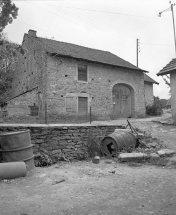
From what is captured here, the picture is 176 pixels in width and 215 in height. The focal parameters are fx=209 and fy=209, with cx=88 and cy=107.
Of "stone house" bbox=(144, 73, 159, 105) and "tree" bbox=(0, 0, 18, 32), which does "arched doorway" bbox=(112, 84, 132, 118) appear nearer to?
"stone house" bbox=(144, 73, 159, 105)

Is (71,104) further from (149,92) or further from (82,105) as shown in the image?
(149,92)

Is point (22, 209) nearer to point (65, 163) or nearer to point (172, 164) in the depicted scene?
point (65, 163)

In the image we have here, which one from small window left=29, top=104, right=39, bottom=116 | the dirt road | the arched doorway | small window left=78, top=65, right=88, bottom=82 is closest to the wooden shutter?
small window left=78, top=65, right=88, bottom=82

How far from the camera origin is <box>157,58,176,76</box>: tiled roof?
11.0m

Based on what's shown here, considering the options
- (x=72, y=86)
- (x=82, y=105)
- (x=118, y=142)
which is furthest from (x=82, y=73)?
(x=118, y=142)

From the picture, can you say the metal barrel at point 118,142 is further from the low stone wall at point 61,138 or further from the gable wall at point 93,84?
the gable wall at point 93,84

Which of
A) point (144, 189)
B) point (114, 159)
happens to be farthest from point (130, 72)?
point (144, 189)

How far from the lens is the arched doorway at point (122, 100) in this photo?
1823 cm

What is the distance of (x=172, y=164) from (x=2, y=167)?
14.9ft

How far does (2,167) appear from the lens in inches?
184

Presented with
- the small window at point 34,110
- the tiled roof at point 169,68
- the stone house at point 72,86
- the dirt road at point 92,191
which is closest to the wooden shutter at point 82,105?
the stone house at point 72,86

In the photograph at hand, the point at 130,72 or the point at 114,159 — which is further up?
the point at 130,72

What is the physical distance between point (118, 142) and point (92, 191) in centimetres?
338

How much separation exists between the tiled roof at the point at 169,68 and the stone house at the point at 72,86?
238 inches
